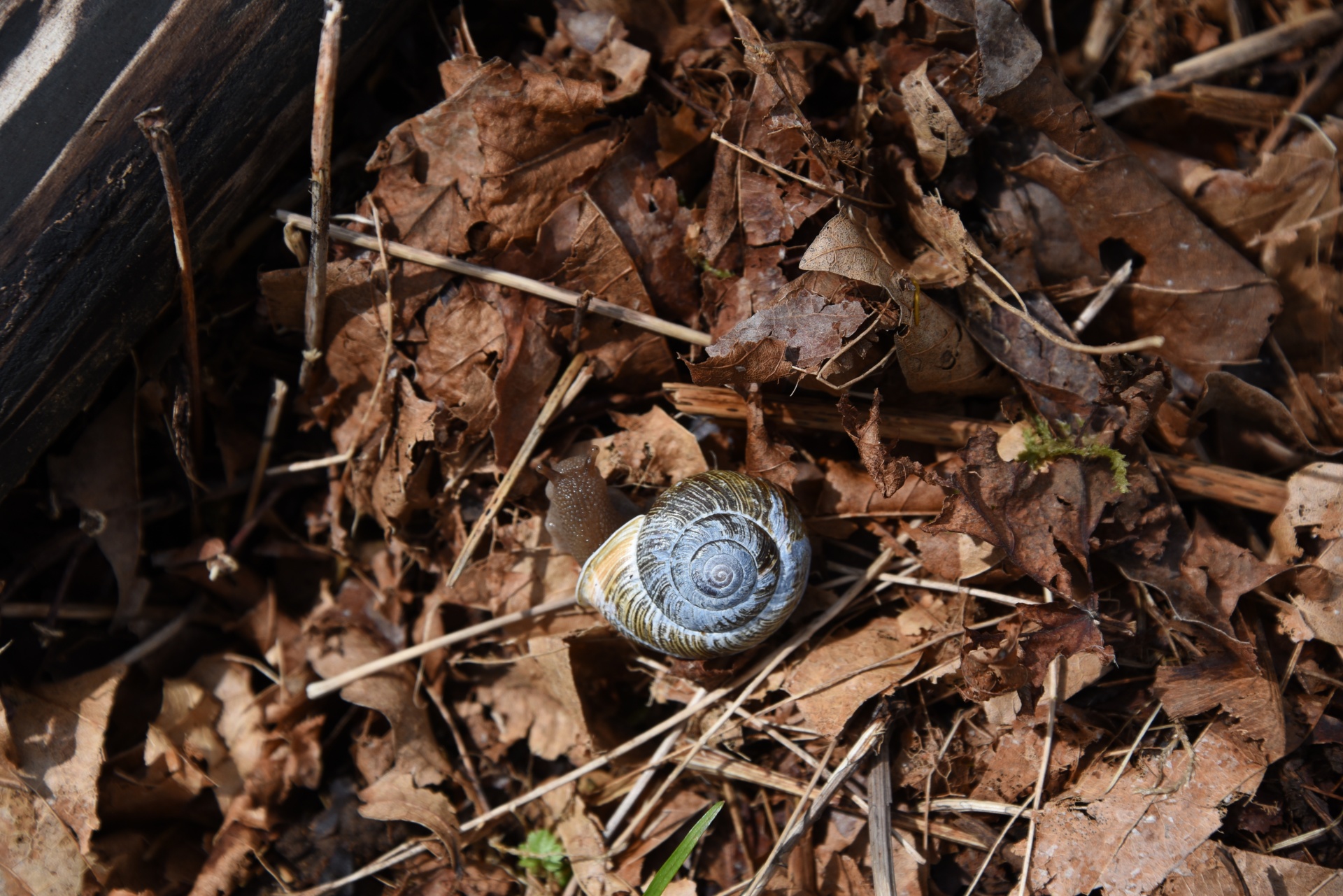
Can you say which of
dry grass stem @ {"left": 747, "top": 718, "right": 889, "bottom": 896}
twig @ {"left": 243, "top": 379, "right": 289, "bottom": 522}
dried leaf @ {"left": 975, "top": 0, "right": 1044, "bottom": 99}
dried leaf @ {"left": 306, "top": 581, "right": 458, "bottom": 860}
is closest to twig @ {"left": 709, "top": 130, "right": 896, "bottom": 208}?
dried leaf @ {"left": 975, "top": 0, "right": 1044, "bottom": 99}

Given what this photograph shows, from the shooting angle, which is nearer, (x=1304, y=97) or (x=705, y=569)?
(x=705, y=569)

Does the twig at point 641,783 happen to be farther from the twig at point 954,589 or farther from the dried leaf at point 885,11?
the dried leaf at point 885,11

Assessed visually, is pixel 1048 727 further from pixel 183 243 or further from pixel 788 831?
pixel 183 243

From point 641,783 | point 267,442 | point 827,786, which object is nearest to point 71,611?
point 267,442

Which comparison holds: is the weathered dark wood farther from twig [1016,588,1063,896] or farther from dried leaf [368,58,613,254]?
twig [1016,588,1063,896]

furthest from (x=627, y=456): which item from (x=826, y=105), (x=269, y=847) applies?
(x=269, y=847)

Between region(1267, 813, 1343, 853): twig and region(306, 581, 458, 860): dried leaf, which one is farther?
region(306, 581, 458, 860): dried leaf

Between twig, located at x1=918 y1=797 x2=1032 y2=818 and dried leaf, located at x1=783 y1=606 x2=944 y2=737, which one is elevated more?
dried leaf, located at x1=783 y1=606 x2=944 y2=737
